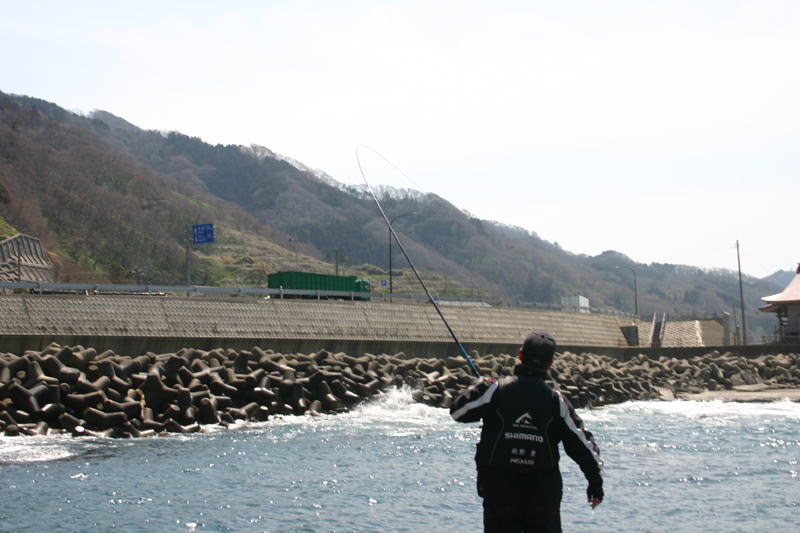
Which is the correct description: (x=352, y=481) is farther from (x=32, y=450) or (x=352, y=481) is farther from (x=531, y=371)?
(x=531, y=371)

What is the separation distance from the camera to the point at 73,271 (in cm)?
7606

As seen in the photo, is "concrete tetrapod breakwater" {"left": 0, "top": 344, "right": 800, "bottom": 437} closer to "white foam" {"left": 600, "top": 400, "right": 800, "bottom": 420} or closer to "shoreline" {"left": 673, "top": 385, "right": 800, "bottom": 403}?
"white foam" {"left": 600, "top": 400, "right": 800, "bottom": 420}

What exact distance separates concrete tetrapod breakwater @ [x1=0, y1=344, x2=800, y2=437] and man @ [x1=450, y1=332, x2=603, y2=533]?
1632 cm

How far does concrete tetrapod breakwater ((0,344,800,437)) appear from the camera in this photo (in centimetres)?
2134

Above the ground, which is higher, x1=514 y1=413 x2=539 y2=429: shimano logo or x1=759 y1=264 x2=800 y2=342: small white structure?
x1=759 y1=264 x2=800 y2=342: small white structure

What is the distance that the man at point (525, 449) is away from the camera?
643cm

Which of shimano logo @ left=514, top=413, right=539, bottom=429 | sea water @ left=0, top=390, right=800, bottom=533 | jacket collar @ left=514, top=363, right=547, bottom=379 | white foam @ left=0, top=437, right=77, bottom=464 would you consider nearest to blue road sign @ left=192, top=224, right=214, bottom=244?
sea water @ left=0, top=390, right=800, bottom=533

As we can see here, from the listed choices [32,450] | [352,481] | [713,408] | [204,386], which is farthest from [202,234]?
[352,481]

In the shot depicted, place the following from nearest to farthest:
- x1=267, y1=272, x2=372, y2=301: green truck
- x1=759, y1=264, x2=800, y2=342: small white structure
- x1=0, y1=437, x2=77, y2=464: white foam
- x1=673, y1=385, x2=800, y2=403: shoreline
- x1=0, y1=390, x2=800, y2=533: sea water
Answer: x1=0, y1=390, x2=800, y2=533: sea water, x1=0, y1=437, x2=77, y2=464: white foam, x1=673, y1=385, x2=800, y2=403: shoreline, x1=267, y1=272, x2=372, y2=301: green truck, x1=759, y1=264, x2=800, y2=342: small white structure

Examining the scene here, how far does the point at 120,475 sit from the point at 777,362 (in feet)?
120

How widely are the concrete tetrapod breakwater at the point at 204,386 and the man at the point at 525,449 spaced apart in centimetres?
1632

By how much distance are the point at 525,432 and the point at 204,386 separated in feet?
62.0

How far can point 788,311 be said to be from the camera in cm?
5288

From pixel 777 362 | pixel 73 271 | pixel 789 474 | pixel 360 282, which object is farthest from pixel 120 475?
pixel 73 271
